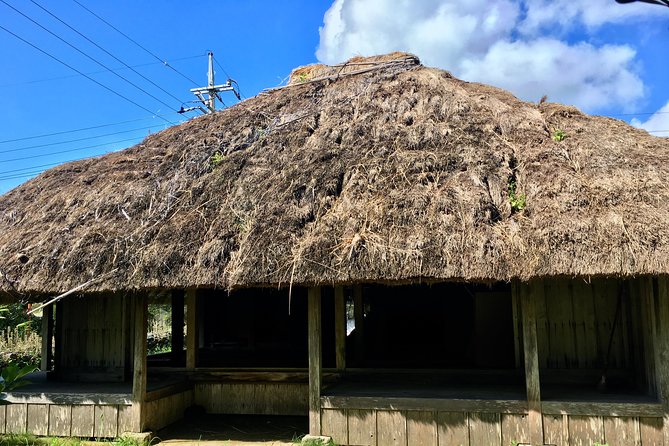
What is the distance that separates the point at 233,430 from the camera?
7.65 metres

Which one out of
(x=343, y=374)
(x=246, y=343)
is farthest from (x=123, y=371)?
(x=343, y=374)

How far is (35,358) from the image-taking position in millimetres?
13828

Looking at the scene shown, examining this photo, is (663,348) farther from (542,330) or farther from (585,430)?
(542,330)

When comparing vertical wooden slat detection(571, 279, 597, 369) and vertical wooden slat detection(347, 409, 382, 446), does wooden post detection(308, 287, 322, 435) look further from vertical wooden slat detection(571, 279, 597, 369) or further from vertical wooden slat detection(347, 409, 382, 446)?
vertical wooden slat detection(571, 279, 597, 369)

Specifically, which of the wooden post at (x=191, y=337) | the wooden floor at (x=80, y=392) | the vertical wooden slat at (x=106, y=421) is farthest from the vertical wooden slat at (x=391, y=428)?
the wooden post at (x=191, y=337)

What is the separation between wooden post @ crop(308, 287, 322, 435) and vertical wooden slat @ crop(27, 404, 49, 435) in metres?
3.74

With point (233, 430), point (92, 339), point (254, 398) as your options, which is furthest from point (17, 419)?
point (254, 398)

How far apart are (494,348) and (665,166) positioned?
3.90 m

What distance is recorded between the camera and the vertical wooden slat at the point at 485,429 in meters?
6.15

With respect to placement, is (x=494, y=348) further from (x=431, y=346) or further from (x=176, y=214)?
(x=176, y=214)

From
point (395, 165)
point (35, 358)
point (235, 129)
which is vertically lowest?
point (35, 358)

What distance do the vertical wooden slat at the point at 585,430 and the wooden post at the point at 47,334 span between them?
854 centimetres

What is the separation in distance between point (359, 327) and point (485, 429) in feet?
10.8

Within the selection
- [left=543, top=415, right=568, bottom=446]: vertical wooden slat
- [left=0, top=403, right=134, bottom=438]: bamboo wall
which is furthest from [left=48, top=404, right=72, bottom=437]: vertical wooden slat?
[left=543, top=415, right=568, bottom=446]: vertical wooden slat
